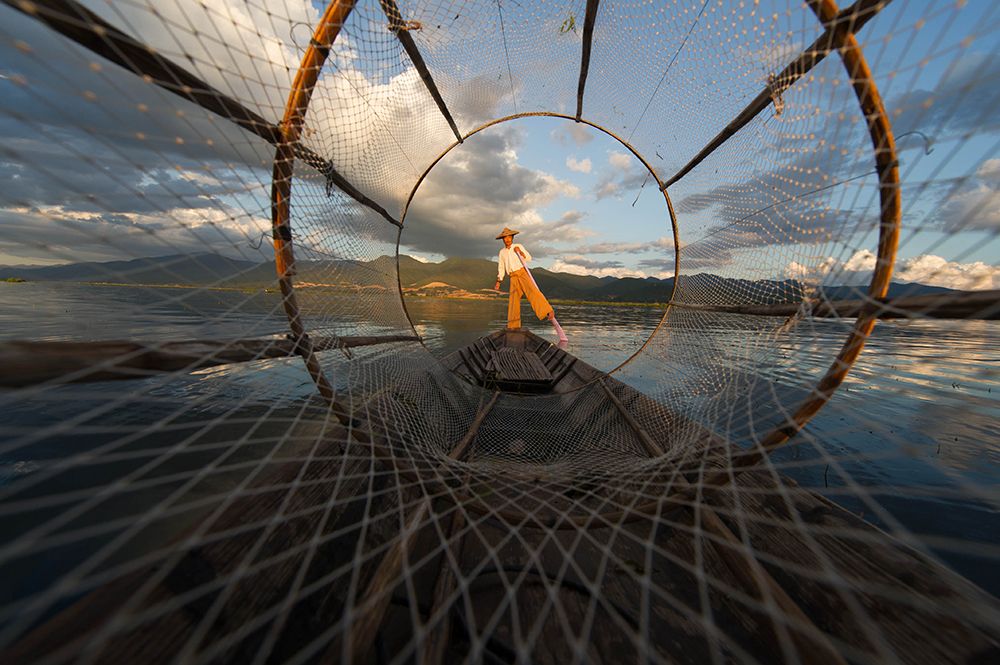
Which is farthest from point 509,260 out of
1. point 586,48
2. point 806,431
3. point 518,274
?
point 806,431

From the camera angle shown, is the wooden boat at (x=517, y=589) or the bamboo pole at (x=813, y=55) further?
the bamboo pole at (x=813, y=55)

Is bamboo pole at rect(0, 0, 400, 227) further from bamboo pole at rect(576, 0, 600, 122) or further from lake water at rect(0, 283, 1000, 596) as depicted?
bamboo pole at rect(576, 0, 600, 122)

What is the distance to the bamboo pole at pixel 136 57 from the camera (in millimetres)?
1337

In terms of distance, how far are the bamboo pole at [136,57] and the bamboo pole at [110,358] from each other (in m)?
1.22

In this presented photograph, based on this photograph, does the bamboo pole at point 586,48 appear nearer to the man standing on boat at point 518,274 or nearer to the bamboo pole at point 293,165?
the bamboo pole at point 293,165

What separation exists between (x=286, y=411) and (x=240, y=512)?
18.2ft

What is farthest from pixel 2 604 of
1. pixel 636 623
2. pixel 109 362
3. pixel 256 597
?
pixel 636 623

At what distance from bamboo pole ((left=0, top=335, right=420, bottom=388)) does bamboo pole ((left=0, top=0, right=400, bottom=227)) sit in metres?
1.22

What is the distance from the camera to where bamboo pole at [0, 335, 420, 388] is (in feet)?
3.71

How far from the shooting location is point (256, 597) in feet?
4.78

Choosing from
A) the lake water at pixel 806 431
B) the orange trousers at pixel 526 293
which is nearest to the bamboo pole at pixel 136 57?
the lake water at pixel 806 431

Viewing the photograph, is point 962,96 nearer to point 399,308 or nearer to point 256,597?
point 256,597

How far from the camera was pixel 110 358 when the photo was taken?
1304 mm

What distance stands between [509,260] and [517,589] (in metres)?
8.42
